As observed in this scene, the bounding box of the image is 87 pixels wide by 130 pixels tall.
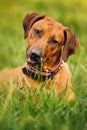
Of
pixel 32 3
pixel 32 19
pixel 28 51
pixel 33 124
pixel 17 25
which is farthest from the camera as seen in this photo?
pixel 32 3

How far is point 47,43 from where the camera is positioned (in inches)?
303

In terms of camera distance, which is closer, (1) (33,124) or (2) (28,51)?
(1) (33,124)

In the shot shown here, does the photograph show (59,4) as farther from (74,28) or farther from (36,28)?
(36,28)

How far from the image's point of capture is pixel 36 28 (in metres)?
7.88

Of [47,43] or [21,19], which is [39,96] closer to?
[47,43]

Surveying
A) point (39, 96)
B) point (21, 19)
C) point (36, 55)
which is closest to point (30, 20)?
point (36, 55)

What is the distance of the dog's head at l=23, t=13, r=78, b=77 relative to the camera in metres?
7.55

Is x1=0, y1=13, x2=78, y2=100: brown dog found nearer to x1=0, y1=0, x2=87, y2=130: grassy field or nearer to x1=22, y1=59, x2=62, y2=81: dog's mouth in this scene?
x1=22, y1=59, x2=62, y2=81: dog's mouth

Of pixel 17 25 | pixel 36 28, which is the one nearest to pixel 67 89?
pixel 36 28

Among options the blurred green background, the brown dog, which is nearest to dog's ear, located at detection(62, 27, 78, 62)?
the brown dog

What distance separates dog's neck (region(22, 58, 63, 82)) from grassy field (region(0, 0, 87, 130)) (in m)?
0.29

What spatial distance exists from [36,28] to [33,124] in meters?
1.97

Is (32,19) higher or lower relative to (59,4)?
higher

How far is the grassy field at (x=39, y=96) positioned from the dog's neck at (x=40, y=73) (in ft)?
0.95
